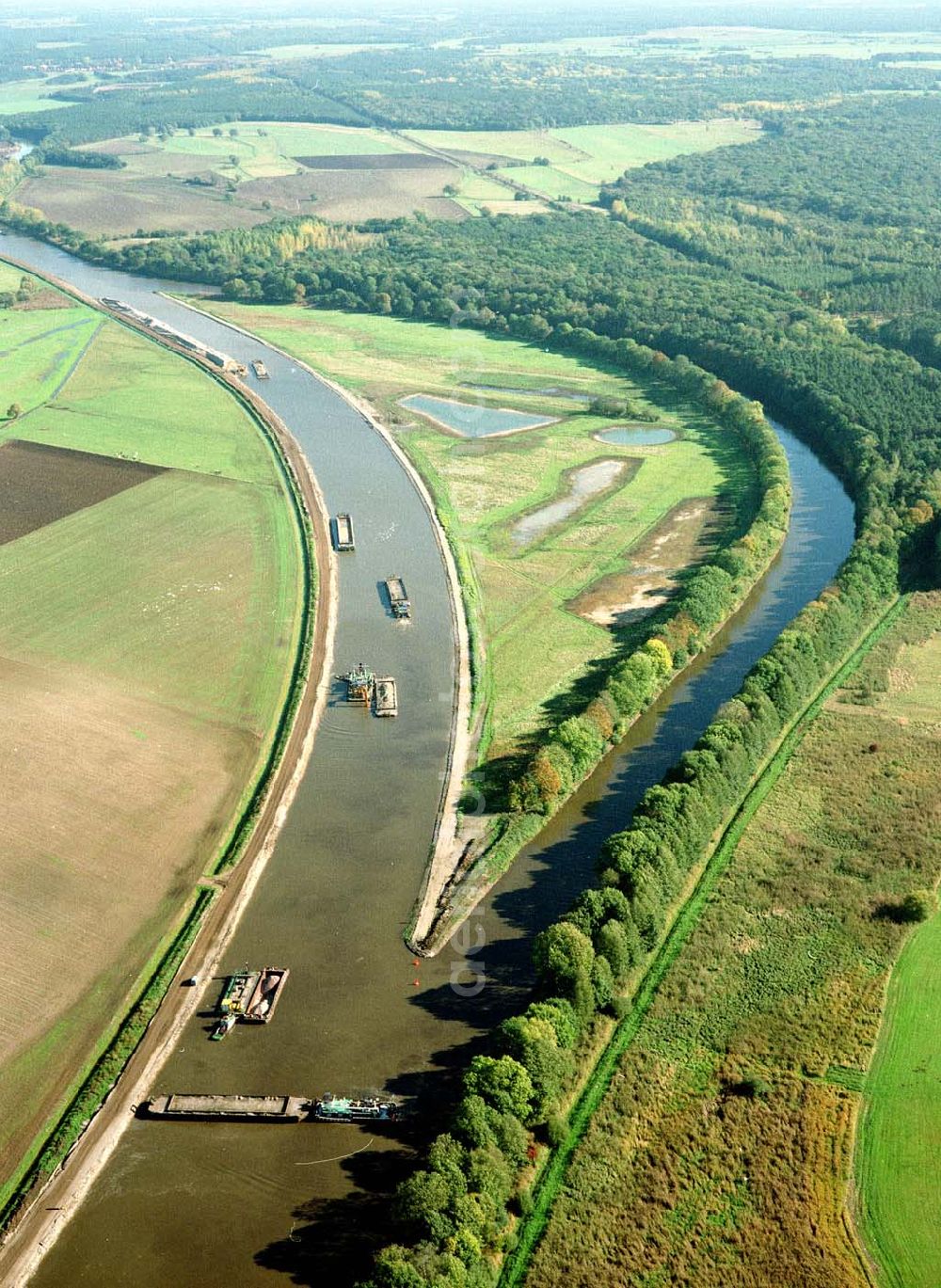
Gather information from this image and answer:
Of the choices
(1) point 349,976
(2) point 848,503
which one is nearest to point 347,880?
(1) point 349,976

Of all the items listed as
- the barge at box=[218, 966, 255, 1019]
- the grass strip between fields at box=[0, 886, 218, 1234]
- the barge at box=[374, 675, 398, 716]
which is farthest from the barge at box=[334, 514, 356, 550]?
the barge at box=[218, 966, 255, 1019]

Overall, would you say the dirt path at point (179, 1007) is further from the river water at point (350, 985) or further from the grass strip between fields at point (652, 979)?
the grass strip between fields at point (652, 979)

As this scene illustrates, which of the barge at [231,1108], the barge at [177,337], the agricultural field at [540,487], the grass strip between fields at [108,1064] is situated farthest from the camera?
the barge at [177,337]

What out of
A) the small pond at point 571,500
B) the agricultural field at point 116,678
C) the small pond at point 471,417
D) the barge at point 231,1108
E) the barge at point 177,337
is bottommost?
the barge at point 231,1108

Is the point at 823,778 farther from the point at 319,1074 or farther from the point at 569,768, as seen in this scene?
the point at 319,1074

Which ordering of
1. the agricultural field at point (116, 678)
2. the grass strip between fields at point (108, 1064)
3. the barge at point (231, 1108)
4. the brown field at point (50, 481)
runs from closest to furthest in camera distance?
the grass strip between fields at point (108, 1064) < the barge at point (231, 1108) < the agricultural field at point (116, 678) < the brown field at point (50, 481)

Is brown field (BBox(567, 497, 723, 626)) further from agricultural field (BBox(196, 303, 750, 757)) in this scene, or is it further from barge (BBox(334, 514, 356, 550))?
barge (BBox(334, 514, 356, 550))

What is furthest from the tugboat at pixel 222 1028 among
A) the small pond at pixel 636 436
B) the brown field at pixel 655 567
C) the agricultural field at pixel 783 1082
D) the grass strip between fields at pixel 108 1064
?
the small pond at pixel 636 436
